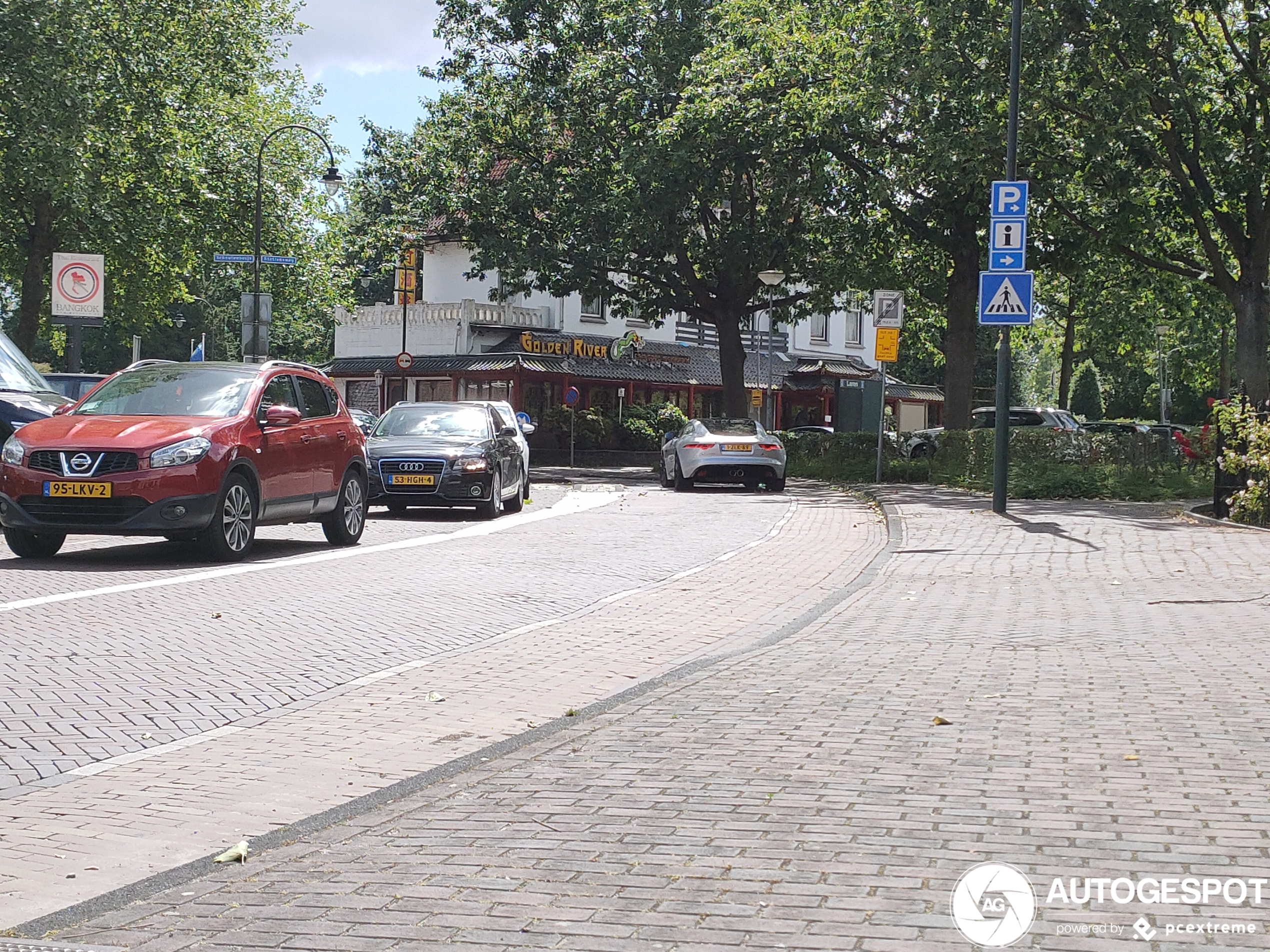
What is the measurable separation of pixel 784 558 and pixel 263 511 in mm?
5007

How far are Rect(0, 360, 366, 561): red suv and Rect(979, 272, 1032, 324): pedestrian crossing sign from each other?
839cm

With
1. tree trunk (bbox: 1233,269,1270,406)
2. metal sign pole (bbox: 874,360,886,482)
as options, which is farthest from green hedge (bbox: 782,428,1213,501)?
tree trunk (bbox: 1233,269,1270,406)

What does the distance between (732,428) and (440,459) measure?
907 centimetres

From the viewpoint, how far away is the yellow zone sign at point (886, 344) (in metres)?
24.5

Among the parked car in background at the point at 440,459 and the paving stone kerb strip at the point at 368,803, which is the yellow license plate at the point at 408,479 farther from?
the paving stone kerb strip at the point at 368,803

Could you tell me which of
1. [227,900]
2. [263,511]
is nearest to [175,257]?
[263,511]

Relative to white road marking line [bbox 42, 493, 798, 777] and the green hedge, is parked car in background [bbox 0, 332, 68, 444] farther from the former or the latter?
the green hedge

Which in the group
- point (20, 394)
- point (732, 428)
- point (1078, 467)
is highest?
point (20, 394)

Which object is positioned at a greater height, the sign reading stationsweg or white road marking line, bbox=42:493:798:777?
the sign reading stationsweg

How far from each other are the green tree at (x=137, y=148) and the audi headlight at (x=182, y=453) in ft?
76.2

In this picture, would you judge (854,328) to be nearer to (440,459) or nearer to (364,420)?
(364,420)

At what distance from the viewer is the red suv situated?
12.1 m

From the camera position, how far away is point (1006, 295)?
18328 millimetres

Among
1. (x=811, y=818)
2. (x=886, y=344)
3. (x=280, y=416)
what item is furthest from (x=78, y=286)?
(x=811, y=818)
